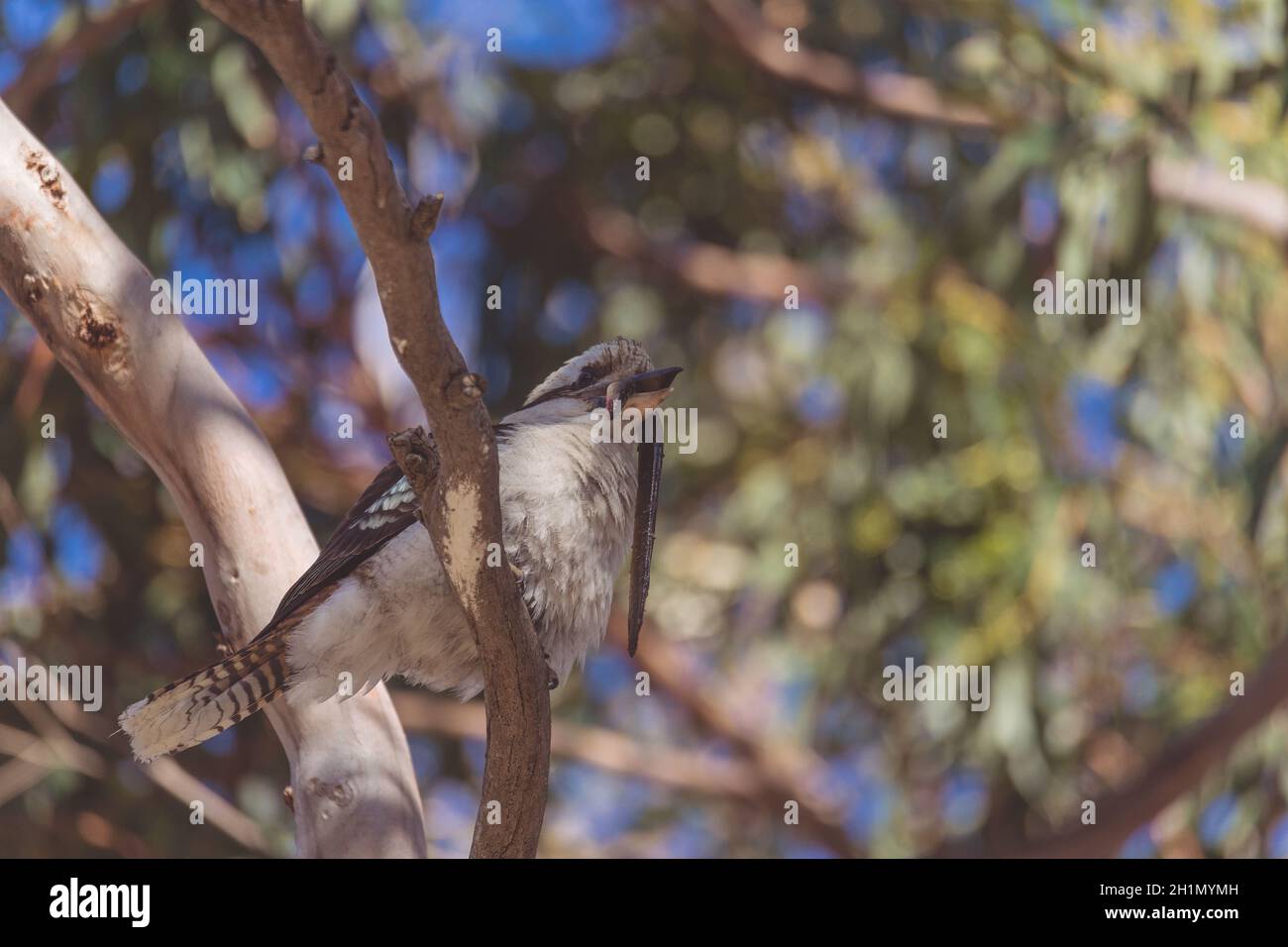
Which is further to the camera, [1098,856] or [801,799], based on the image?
[801,799]

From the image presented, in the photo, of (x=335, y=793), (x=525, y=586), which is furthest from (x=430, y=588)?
(x=335, y=793)

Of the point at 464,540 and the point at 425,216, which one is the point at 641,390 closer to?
the point at 464,540

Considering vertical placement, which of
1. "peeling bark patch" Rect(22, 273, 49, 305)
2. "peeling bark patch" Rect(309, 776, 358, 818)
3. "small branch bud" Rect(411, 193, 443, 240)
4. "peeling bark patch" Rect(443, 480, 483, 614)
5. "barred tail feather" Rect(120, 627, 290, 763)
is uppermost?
"peeling bark patch" Rect(22, 273, 49, 305)

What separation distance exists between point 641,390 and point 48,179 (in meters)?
1.14

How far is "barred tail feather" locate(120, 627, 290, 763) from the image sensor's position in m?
2.39

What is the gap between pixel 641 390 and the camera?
2707mm

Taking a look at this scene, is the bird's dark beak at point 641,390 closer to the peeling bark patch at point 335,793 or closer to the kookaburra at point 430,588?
the kookaburra at point 430,588

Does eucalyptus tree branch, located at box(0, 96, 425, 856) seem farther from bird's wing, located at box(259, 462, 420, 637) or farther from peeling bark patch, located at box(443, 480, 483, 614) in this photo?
peeling bark patch, located at box(443, 480, 483, 614)

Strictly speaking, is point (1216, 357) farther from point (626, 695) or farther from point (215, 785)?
point (215, 785)

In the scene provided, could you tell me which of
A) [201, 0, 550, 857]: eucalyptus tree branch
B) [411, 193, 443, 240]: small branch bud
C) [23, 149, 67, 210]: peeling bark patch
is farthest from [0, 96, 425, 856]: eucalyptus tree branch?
[411, 193, 443, 240]: small branch bud

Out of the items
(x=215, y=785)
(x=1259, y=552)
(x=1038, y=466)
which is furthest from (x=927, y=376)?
(x=215, y=785)

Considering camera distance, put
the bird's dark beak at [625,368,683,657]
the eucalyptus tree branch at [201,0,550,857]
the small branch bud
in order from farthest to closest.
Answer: the bird's dark beak at [625,368,683,657], the small branch bud, the eucalyptus tree branch at [201,0,550,857]
